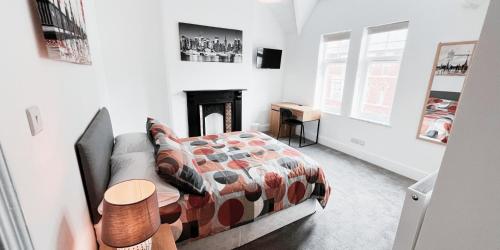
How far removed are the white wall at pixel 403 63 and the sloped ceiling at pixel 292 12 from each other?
14 cm

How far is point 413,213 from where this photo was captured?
1.23 m

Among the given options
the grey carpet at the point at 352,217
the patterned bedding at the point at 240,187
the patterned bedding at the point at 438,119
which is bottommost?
the grey carpet at the point at 352,217

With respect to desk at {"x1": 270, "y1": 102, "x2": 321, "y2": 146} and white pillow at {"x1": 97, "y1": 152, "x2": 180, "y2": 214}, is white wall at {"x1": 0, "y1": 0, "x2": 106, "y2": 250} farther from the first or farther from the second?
desk at {"x1": 270, "y1": 102, "x2": 321, "y2": 146}

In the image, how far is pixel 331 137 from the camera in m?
4.05

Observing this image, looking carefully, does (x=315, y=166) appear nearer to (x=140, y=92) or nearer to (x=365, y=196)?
(x=365, y=196)

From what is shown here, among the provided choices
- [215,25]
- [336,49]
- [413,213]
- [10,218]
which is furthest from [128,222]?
[336,49]

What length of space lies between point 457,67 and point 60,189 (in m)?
3.65

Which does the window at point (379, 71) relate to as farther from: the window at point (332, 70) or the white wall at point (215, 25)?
the white wall at point (215, 25)

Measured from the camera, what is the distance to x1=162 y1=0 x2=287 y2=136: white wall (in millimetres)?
3195

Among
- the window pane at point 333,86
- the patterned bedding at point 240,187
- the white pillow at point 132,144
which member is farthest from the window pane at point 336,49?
the white pillow at point 132,144

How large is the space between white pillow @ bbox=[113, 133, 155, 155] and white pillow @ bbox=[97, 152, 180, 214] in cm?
22

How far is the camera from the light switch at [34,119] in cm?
66

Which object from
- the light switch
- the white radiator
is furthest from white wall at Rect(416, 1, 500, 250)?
the light switch

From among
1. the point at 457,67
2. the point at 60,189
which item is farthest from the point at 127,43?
the point at 457,67
